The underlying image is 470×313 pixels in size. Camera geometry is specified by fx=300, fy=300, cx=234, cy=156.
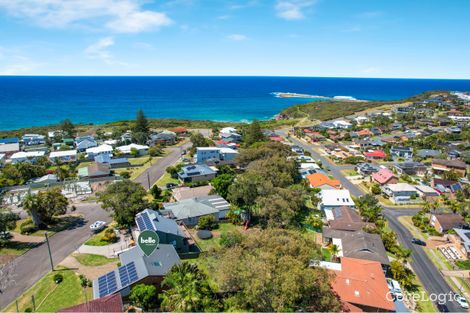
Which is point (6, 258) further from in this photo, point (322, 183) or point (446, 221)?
point (446, 221)

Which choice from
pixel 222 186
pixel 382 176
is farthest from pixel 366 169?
pixel 222 186

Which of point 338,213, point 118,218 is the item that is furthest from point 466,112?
point 118,218

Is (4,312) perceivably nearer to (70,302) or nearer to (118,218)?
(70,302)

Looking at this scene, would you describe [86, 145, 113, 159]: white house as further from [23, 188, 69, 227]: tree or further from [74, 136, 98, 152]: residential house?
[23, 188, 69, 227]: tree

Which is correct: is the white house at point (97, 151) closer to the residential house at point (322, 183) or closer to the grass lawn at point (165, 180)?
the grass lawn at point (165, 180)

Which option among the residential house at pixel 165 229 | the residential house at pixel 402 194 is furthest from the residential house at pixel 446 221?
the residential house at pixel 165 229

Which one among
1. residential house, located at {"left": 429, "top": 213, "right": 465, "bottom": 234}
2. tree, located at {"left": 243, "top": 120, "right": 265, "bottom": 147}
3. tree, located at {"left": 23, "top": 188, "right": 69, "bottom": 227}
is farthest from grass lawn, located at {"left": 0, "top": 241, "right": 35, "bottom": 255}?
tree, located at {"left": 243, "top": 120, "right": 265, "bottom": 147}
